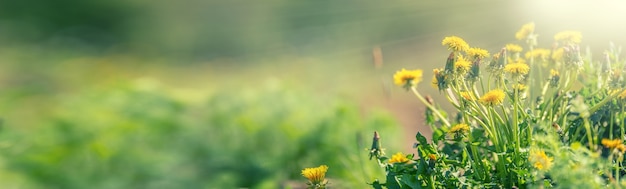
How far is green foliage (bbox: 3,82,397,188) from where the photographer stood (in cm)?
247

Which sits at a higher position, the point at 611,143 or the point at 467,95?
the point at 467,95

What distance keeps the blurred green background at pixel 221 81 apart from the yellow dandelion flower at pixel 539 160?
670mm

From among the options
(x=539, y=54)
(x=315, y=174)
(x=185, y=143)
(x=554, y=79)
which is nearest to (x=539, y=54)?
(x=539, y=54)

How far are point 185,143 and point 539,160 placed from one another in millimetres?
1730

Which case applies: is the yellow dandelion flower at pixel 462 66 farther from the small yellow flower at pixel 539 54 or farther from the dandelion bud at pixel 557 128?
the small yellow flower at pixel 539 54

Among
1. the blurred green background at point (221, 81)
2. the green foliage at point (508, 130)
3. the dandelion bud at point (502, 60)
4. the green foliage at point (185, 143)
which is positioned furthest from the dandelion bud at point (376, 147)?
the green foliage at point (185, 143)

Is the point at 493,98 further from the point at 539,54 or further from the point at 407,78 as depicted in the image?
the point at 539,54

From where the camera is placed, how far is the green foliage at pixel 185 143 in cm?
247

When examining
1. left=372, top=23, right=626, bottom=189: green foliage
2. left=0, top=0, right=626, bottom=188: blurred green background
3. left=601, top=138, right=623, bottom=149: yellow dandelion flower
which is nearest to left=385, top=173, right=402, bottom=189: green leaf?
left=372, top=23, right=626, bottom=189: green foliage

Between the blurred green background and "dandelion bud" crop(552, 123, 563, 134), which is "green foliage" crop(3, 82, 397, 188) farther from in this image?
"dandelion bud" crop(552, 123, 563, 134)

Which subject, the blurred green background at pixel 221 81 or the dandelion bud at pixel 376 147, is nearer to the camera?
the dandelion bud at pixel 376 147

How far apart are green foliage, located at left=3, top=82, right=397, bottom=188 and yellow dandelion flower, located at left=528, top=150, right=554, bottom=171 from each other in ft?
3.18

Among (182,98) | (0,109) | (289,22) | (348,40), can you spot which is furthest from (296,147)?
(289,22)

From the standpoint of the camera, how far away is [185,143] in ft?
9.02
